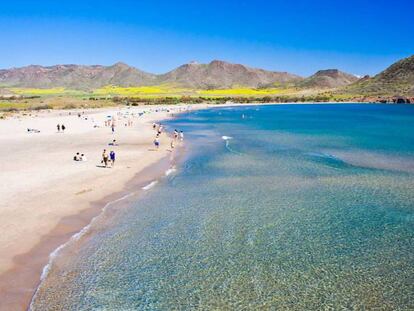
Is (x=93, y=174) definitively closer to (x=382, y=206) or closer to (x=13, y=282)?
(x=13, y=282)

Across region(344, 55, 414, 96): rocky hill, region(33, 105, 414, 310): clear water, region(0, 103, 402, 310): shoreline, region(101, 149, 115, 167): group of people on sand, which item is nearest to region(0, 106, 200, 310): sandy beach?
region(0, 103, 402, 310): shoreline

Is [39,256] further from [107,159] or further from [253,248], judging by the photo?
[107,159]

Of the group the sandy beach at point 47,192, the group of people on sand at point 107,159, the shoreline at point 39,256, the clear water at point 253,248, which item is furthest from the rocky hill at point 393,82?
the shoreline at point 39,256

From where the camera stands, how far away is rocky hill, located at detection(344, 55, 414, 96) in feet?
524

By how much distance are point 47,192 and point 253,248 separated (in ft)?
35.6

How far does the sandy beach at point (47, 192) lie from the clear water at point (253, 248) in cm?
93

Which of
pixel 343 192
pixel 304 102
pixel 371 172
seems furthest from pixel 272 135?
pixel 304 102

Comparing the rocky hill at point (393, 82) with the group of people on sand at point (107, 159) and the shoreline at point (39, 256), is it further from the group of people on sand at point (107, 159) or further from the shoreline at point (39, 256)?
the shoreline at point (39, 256)

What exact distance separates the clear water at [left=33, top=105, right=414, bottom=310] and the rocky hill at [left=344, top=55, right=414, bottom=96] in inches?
5609

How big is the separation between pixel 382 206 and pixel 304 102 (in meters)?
163

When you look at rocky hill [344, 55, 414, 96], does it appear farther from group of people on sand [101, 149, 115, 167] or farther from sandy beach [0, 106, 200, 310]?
group of people on sand [101, 149, 115, 167]

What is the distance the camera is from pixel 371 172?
89.3 feet

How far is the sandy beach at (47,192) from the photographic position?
41.7 ft

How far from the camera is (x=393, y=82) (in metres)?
172
